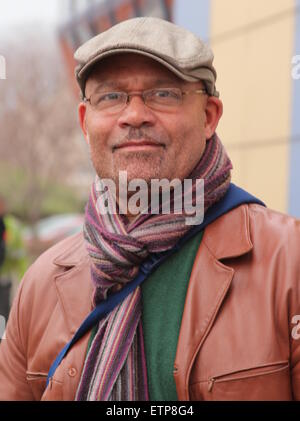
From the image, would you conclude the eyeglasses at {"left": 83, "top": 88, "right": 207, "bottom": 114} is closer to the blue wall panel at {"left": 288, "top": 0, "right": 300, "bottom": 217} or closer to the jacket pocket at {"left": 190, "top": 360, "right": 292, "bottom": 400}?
the jacket pocket at {"left": 190, "top": 360, "right": 292, "bottom": 400}

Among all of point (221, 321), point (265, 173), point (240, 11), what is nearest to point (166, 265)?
point (221, 321)

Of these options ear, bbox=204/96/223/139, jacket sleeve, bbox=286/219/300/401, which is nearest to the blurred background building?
ear, bbox=204/96/223/139

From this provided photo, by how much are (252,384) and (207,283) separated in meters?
0.32

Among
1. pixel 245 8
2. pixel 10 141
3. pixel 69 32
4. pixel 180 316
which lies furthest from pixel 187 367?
pixel 10 141

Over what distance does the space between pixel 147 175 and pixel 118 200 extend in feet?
0.59

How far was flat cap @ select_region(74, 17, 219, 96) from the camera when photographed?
171 cm

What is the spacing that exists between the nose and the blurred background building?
331cm

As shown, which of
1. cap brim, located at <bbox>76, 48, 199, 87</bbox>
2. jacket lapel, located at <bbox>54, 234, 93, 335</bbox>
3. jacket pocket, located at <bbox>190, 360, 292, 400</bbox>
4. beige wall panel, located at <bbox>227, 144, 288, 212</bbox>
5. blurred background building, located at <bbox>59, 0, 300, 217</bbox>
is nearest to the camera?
jacket pocket, located at <bbox>190, 360, 292, 400</bbox>

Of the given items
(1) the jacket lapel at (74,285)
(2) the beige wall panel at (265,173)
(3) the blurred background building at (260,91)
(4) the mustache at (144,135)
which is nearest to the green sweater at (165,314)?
(1) the jacket lapel at (74,285)

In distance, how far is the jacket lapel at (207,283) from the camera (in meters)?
1.62

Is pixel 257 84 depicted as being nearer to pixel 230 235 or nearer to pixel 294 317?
pixel 230 235

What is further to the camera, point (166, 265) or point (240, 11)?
point (240, 11)

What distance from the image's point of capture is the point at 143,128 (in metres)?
1.74

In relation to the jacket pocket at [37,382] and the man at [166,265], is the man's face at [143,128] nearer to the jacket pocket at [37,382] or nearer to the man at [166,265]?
the man at [166,265]
